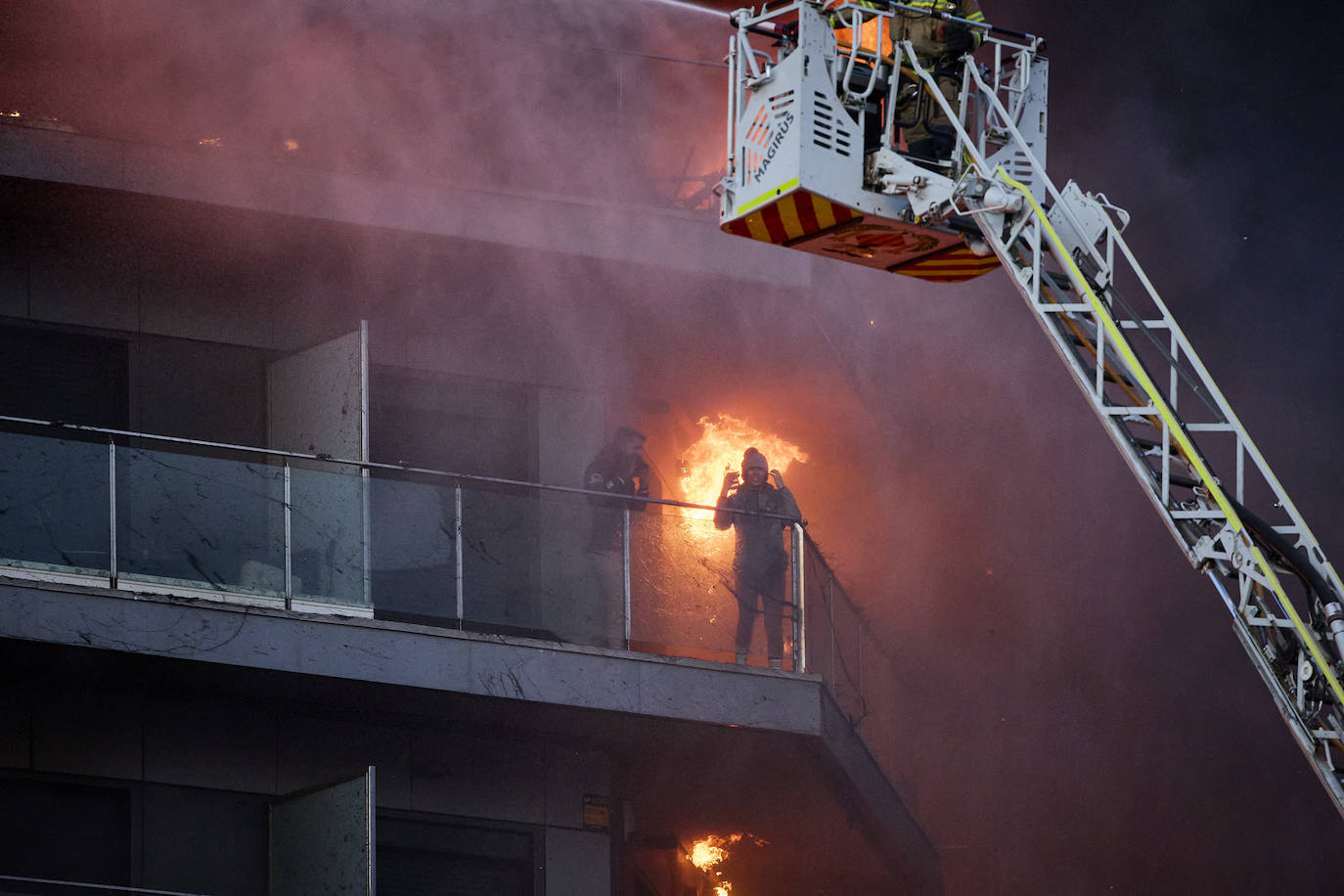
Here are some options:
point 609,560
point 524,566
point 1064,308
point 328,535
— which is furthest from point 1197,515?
point 328,535

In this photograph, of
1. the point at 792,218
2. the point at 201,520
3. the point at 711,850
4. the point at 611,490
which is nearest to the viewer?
the point at 792,218

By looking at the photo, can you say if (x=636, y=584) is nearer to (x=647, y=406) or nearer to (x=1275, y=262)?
(x=647, y=406)

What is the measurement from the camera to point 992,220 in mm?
9609

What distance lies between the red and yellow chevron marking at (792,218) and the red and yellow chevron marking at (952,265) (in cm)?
66

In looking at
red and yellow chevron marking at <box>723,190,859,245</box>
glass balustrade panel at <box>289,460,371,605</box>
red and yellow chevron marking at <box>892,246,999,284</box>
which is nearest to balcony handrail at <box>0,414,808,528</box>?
glass balustrade panel at <box>289,460,371,605</box>

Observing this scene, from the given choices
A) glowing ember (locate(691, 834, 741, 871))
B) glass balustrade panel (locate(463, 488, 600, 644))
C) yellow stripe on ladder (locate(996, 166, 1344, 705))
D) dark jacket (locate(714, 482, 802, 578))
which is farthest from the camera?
glowing ember (locate(691, 834, 741, 871))

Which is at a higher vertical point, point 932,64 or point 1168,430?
point 932,64

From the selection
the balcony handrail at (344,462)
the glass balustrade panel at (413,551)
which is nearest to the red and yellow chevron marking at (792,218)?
the balcony handrail at (344,462)

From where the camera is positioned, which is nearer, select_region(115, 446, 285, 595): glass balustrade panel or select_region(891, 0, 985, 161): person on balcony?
select_region(891, 0, 985, 161): person on balcony

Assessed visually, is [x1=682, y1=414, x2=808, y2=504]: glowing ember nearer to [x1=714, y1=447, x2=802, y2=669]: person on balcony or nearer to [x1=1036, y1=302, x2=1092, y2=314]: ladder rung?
[x1=714, y1=447, x2=802, y2=669]: person on balcony

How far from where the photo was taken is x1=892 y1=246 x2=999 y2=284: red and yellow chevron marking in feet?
33.2

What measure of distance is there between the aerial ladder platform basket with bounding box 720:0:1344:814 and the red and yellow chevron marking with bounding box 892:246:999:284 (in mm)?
13

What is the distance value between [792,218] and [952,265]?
100 centimetres

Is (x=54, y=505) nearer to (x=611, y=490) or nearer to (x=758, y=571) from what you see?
(x=611, y=490)
